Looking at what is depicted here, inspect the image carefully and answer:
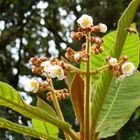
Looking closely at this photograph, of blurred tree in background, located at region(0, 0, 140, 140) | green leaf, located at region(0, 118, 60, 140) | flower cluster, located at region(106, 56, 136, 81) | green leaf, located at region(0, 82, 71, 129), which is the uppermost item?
blurred tree in background, located at region(0, 0, 140, 140)

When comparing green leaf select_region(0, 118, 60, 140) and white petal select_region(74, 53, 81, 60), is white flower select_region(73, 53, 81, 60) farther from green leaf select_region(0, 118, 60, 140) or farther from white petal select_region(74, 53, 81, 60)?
green leaf select_region(0, 118, 60, 140)

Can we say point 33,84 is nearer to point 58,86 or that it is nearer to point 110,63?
point 110,63

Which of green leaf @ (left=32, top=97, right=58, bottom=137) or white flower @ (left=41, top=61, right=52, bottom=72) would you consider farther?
green leaf @ (left=32, top=97, right=58, bottom=137)

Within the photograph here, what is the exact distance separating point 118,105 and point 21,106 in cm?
31

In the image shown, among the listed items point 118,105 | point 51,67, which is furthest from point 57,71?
point 118,105

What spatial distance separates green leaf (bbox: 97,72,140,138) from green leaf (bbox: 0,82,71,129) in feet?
0.45

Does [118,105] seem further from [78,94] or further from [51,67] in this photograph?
[51,67]

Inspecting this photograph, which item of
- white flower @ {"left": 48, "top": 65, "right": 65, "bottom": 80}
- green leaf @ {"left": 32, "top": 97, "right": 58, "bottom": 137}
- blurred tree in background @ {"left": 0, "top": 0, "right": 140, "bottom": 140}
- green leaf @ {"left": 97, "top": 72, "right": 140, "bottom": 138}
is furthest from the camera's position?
blurred tree in background @ {"left": 0, "top": 0, "right": 140, "bottom": 140}

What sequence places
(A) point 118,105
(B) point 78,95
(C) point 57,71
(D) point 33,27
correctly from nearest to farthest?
(C) point 57,71 < (B) point 78,95 < (A) point 118,105 < (D) point 33,27

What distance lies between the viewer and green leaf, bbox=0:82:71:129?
3.57 feet

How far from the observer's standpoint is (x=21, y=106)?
1.10 meters

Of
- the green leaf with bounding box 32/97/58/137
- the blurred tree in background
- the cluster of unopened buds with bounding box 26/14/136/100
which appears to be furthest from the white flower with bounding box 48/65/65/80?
the blurred tree in background

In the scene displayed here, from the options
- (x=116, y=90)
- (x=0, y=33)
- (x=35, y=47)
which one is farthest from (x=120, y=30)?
(x=35, y=47)

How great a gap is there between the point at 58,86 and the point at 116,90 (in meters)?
2.77
